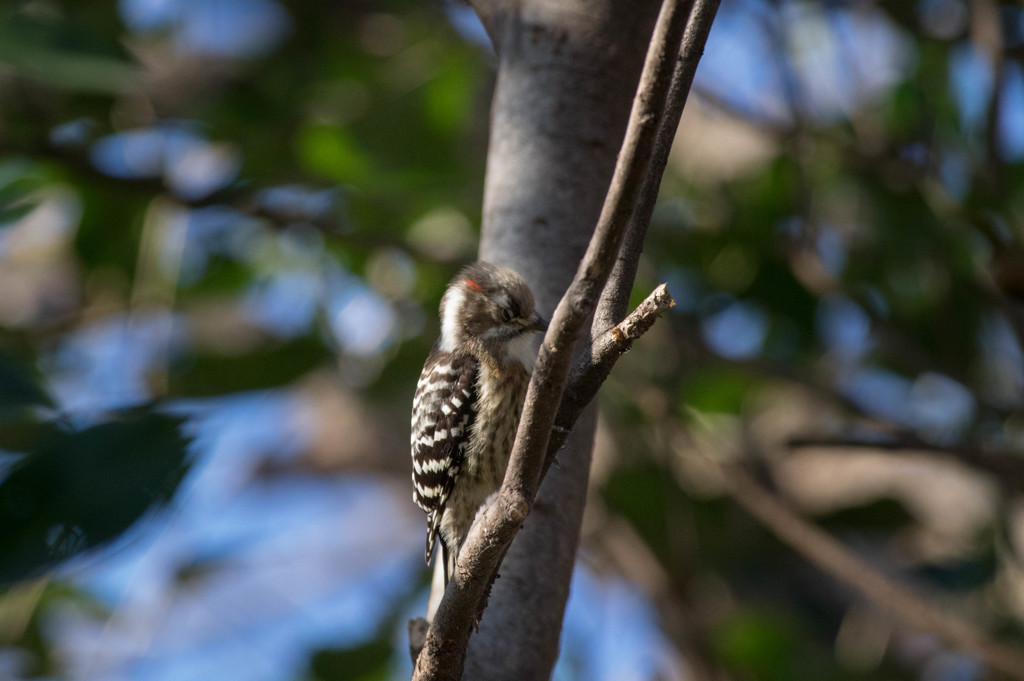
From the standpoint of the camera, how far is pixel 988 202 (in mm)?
3012

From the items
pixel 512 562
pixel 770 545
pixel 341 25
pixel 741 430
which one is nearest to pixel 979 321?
pixel 741 430

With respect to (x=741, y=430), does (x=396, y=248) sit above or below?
above

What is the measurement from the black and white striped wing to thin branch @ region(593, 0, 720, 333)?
99 cm

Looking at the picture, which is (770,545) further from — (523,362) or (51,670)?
(51,670)

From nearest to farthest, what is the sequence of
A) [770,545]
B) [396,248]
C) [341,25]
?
1. [396,248]
2. [770,545]
3. [341,25]

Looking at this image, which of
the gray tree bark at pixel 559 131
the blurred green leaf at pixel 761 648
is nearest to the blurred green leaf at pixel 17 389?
the gray tree bark at pixel 559 131

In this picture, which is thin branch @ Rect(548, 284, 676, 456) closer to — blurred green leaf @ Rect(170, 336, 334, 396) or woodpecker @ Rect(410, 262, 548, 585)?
woodpecker @ Rect(410, 262, 548, 585)

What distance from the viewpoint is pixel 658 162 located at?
114 centimetres

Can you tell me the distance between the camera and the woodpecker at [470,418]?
213 cm

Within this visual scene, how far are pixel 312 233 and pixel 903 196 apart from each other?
2.12 meters

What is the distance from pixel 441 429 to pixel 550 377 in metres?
1.12

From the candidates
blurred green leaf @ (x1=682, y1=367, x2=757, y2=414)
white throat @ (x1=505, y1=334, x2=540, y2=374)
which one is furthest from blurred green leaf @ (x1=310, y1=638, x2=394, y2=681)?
white throat @ (x1=505, y1=334, x2=540, y2=374)

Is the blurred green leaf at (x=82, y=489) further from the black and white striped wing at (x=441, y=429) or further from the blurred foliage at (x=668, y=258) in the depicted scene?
the blurred foliage at (x=668, y=258)

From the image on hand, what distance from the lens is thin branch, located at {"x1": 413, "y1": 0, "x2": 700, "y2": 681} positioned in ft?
3.11
